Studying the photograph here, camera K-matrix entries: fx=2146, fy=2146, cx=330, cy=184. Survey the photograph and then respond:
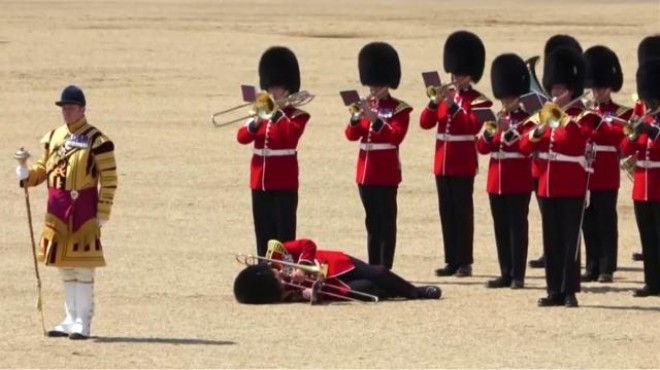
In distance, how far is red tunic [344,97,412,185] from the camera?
14.1 m

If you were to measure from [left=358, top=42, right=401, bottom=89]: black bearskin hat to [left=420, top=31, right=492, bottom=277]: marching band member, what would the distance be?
33cm

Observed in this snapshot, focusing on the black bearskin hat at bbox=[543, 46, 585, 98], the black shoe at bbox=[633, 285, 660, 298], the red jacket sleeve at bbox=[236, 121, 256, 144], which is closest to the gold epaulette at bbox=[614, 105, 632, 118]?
the black bearskin hat at bbox=[543, 46, 585, 98]

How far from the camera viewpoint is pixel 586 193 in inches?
511

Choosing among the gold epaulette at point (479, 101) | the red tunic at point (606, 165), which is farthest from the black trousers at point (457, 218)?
the red tunic at point (606, 165)

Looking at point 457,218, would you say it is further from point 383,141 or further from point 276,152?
point 276,152

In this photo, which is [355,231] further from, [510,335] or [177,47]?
[177,47]

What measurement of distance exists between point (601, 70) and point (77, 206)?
164 inches

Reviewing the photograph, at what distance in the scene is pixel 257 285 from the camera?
12.9m

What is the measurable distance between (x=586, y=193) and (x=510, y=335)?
140 centimetres

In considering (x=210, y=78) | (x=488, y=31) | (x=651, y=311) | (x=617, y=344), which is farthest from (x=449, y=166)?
(x=488, y=31)

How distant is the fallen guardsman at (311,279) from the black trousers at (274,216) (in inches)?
29.6

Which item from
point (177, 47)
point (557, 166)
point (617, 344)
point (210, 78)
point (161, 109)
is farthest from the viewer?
point (177, 47)

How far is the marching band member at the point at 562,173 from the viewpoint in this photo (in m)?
12.8

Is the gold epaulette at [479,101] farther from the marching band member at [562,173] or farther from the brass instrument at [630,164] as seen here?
the marching band member at [562,173]
